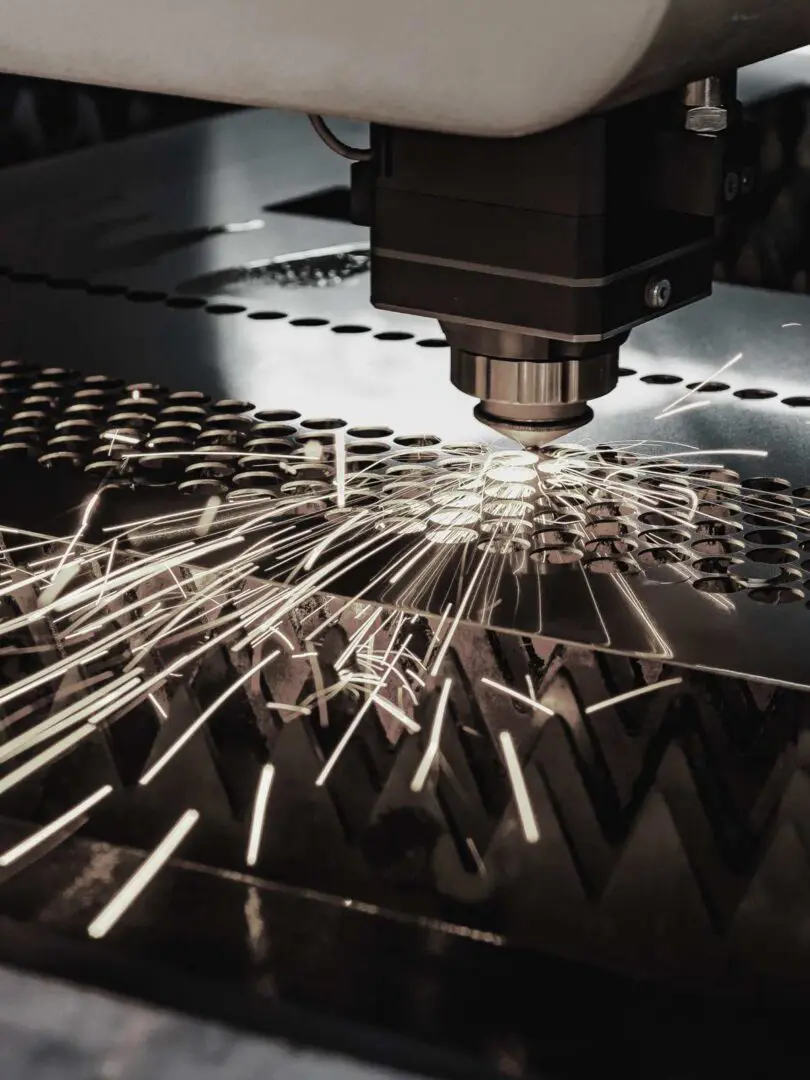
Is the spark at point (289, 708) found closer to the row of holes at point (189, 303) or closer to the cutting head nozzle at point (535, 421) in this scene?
the cutting head nozzle at point (535, 421)

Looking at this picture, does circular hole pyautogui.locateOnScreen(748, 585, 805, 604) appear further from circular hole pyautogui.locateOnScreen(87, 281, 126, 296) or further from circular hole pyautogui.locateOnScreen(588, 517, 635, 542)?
circular hole pyautogui.locateOnScreen(87, 281, 126, 296)

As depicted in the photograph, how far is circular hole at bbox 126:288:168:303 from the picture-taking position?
1.51m

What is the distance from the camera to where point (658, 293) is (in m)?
0.84

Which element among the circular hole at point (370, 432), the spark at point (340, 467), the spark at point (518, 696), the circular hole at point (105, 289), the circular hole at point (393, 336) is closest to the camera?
the spark at point (518, 696)

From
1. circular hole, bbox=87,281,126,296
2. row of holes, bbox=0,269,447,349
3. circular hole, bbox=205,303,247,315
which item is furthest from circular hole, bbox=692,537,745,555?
circular hole, bbox=87,281,126,296

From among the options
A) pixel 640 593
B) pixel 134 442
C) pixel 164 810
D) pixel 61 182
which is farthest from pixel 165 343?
pixel 164 810

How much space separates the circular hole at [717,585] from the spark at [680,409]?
0.28 metres

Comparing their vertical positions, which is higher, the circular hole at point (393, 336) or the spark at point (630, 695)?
the circular hole at point (393, 336)

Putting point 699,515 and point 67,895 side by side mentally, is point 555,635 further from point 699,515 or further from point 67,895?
point 67,895

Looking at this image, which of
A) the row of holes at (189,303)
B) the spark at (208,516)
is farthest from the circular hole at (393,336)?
the spark at (208,516)

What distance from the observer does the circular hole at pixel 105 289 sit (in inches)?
60.4

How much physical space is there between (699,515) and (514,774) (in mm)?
324

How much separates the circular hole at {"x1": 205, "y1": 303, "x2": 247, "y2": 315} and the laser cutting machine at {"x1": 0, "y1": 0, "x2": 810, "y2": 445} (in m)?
0.59

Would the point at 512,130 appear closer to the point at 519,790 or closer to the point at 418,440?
the point at 519,790
